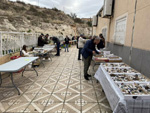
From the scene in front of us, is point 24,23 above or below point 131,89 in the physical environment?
above

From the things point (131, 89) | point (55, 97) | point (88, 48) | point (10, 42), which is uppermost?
point (10, 42)

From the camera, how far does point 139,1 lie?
337 cm

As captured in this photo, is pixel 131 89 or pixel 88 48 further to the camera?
pixel 88 48

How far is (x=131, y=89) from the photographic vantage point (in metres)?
1.82

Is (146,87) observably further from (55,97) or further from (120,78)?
(55,97)

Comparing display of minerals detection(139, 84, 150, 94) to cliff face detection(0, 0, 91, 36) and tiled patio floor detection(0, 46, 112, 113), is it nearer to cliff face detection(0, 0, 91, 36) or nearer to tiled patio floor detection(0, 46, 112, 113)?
tiled patio floor detection(0, 46, 112, 113)

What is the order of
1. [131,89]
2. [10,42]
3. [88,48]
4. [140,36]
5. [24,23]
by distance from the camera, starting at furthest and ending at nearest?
[24,23] < [10,42] < [88,48] < [140,36] < [131,89]

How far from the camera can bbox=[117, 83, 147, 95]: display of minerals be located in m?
1.70

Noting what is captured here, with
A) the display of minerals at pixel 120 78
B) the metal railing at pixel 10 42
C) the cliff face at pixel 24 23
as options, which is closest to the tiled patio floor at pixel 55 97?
the display of minerals at pixel 120 78

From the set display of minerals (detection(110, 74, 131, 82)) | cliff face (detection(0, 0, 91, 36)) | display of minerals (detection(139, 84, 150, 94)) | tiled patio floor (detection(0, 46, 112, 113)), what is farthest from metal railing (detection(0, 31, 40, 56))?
cliff face (detection(0, 0, 91, 36))

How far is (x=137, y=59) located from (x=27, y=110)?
3.40 m

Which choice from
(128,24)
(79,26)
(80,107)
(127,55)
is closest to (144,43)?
(127,55)

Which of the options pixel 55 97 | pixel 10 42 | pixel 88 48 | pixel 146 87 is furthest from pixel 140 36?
pixel 10 42

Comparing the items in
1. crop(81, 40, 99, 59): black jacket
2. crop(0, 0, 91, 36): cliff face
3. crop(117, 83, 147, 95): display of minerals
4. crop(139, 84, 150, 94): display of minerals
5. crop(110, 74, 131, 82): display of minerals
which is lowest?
crop(117, 83, 147, 95): display of minerals
